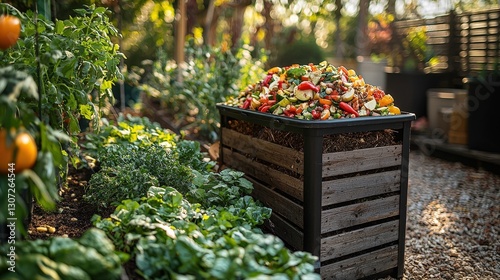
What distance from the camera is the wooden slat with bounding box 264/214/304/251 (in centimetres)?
256

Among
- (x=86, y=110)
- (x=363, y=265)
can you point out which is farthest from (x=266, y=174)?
(x=86, y=110)

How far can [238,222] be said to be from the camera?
2.30 meters

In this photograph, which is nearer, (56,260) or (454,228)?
(56,260)

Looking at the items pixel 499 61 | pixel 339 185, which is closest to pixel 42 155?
pixel 339 185

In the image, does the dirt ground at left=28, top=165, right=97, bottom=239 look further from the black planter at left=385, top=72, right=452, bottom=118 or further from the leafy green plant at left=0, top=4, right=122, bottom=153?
the black planter at left=385, top=72, right=452, bottom=118

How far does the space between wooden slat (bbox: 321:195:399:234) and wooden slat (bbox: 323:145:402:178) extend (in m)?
0.19

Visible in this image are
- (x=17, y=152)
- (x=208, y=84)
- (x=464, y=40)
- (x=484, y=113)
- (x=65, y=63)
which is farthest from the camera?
(x=464, y=40)

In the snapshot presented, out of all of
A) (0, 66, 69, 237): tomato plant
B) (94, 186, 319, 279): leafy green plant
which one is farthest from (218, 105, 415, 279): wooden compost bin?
(0, 66, 69, 237): tomato plant

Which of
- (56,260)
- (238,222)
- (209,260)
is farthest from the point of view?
(238,222)

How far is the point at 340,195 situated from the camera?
2.52m

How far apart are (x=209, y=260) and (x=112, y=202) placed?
3.29 ft

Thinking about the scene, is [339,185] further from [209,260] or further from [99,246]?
[99,246]

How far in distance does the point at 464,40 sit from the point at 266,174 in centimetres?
518

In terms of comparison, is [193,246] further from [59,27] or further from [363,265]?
[59,27]
